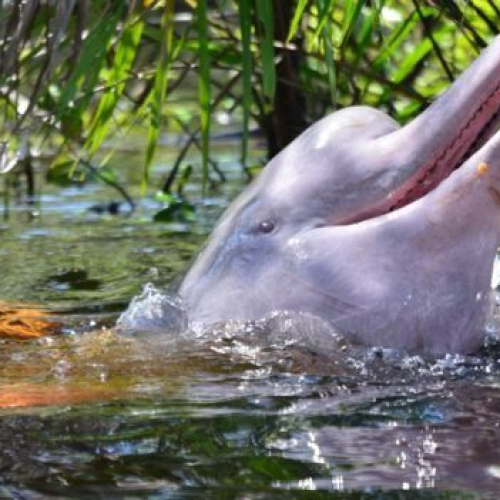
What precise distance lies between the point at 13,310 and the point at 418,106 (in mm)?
1852

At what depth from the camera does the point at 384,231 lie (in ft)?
11.4

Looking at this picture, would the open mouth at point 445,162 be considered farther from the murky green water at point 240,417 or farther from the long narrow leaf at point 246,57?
the long narrow leaf at point 246,57

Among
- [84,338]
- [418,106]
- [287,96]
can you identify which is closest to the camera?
[84,338]

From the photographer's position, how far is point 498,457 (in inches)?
108

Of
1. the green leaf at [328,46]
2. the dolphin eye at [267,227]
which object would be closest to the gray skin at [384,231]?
the dolphin eye at [267,227]

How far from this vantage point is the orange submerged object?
3910mm


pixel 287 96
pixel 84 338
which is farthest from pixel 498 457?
pixel 287 96

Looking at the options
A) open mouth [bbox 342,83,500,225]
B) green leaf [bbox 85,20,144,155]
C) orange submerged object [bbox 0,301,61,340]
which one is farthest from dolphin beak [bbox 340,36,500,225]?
green leaf [bbox 85,20,144,155]

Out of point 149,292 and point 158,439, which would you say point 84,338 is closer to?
point 149,292

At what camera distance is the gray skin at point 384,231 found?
3426 mm

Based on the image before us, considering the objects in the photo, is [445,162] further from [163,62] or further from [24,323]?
[24,323]

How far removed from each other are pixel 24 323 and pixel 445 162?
1.11 m

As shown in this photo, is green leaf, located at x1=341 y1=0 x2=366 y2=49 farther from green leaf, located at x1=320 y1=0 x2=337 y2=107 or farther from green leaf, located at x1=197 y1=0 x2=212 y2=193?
green leaf, located at x1=197 y1=0 x2=212 y2=193

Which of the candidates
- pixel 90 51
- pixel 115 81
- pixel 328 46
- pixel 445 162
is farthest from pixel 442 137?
pixel 115 81
